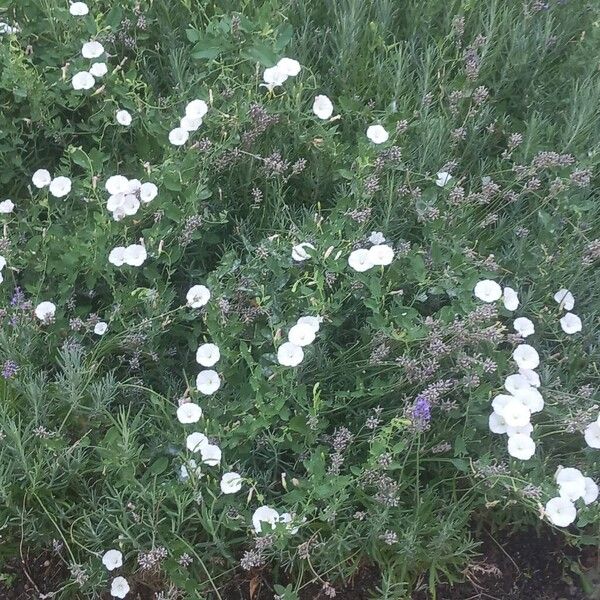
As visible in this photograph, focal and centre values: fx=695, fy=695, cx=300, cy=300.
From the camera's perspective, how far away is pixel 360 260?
204 centimetres

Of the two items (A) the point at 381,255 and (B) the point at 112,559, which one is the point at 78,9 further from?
(B) the point at 112,559

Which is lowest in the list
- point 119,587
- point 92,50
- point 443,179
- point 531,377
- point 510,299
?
point 119,587

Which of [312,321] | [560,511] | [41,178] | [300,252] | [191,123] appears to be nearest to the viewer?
[560,511]

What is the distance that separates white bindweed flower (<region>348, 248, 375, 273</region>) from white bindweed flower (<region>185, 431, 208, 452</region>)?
644mm

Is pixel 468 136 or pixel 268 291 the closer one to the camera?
pixel 268 291

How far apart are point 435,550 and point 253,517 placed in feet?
1.78

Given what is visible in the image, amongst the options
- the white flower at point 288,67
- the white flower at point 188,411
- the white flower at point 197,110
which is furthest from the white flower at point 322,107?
the white flower at point 188,411

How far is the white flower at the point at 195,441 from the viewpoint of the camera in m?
1.82

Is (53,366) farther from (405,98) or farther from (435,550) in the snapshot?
(405,98)

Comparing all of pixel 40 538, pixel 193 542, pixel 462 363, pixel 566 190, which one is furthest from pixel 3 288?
pixel 566 190

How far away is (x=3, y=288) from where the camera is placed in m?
2.21

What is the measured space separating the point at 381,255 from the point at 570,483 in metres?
0.80

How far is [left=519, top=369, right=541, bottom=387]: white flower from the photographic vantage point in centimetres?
198

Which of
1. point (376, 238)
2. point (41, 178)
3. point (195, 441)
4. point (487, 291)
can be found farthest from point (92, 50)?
point (487, 291)
